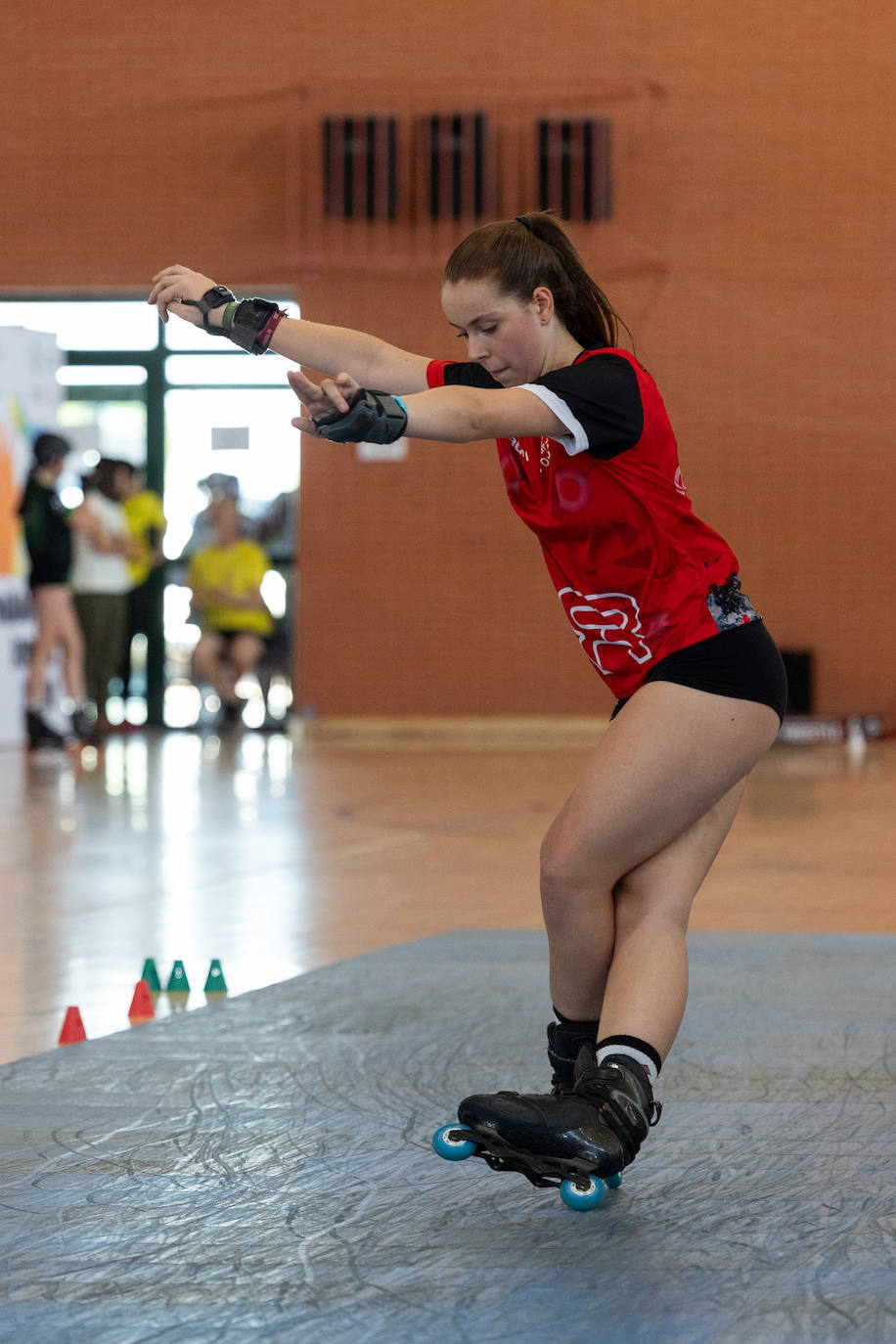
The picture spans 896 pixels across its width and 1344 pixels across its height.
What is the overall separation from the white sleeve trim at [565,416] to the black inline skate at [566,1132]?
2.50 ft

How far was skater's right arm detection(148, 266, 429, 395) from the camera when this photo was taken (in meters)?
2.23

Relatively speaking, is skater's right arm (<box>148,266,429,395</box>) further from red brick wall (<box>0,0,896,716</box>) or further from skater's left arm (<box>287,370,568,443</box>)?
red brick wall (<box>0,0,896,716</box>)

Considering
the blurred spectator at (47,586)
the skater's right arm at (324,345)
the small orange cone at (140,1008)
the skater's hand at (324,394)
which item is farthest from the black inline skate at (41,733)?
the skater's hand at (324,394)

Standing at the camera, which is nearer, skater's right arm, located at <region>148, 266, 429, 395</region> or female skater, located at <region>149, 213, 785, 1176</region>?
female skater, located at <region>149, 213, 785, 1176</region>

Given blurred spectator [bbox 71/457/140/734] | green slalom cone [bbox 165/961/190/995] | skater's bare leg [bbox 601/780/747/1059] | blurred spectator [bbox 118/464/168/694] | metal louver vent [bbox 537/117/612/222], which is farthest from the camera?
metal louver vent [bbox 537/117/612/222]

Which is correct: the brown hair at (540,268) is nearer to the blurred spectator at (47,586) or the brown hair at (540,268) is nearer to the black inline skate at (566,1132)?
the black inline skate at (566,1132)

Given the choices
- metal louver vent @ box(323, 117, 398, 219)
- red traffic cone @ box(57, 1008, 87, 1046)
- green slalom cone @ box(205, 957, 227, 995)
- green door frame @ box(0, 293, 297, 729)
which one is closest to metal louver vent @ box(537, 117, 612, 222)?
metal louver vent @ box(323, 117, 398, 219)

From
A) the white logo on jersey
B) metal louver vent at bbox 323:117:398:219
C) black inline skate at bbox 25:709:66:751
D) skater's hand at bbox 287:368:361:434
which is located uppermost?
metal louver vent at bbox 323:117:398:219

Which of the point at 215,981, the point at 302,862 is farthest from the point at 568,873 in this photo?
the point at 302,862

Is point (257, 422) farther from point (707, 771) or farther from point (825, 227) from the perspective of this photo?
point (707, 771)

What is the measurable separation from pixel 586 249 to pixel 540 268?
877 cm

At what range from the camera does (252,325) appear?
2.18 meters

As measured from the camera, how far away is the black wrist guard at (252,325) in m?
2.18

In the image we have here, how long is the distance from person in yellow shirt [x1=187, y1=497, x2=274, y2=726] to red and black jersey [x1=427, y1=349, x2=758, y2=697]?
8.26 m
